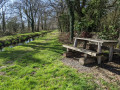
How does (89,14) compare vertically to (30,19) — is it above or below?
below

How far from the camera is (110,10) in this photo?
10.0 metres

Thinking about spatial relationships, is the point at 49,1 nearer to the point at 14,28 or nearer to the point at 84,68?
the point at 14,28

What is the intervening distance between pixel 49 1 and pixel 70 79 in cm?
2028

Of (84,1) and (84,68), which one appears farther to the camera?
(84,1)

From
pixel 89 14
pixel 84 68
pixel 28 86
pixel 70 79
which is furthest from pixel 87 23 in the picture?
pixel 28 86

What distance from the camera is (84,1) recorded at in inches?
440

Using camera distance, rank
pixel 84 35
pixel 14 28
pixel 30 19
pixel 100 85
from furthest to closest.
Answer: pixel 30 19
pixel 14 28
pixel 84 35
pixel 100 85

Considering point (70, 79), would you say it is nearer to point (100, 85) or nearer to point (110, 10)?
point (100, 85)

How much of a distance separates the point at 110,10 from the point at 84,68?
8998 millimetres

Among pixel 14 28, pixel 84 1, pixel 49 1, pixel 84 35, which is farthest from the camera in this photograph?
pixel 14 28

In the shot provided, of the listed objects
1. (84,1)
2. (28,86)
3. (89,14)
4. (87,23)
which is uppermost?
(84,1)

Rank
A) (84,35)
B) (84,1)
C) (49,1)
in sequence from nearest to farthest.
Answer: (84,35)
(84,1)
(49,1)

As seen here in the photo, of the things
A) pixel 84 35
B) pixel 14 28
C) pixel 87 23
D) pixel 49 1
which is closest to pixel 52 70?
pixel 84 35

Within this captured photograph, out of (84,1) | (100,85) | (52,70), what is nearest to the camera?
(100,85)
